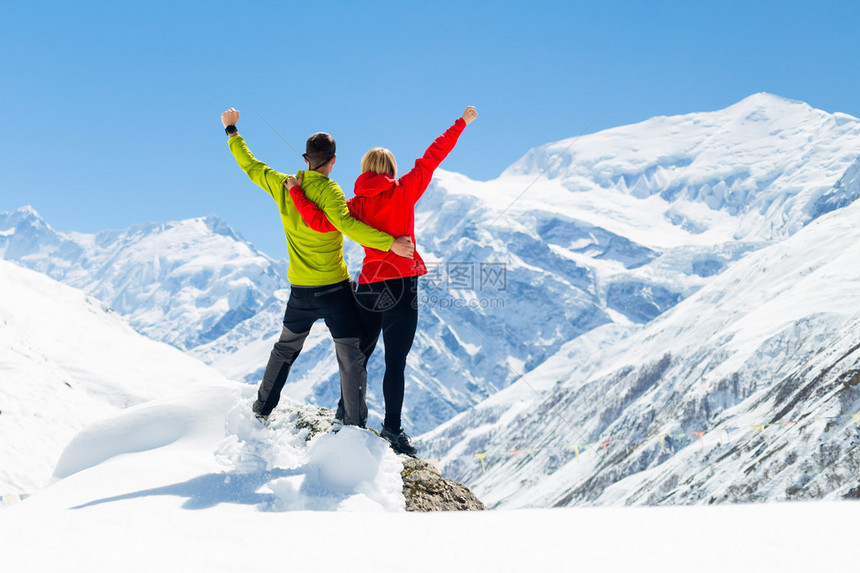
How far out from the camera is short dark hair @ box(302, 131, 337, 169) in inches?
269

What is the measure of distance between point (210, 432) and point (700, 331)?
188 m

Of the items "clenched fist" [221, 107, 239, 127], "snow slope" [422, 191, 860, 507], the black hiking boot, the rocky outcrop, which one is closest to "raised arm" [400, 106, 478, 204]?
"clenched fist" [221, 107, 239, 127]

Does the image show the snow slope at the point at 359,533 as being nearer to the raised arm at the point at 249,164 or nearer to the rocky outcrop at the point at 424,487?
the rocky outcrop at the point at 424,487

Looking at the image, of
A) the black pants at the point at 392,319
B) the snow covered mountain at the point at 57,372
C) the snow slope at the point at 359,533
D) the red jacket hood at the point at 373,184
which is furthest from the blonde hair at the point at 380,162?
the snow covered mountain at the point at 57,372

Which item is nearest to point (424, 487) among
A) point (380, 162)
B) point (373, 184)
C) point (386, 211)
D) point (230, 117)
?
point (386, 211)

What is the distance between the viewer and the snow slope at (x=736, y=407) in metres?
72.1

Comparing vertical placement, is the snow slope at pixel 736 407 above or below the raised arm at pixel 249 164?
below

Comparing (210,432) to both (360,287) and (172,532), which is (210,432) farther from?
(172,532)

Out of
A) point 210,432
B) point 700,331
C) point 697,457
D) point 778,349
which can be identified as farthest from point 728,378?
point 210,432

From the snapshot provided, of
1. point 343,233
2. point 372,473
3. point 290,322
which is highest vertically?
point 343,233

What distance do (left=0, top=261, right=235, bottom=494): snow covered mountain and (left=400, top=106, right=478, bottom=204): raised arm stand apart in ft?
Result: 15.3

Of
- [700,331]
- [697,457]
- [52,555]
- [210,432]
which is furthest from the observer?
[700,331]

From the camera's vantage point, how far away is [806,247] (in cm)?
17925

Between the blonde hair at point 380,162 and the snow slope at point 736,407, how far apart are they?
62685 mm
